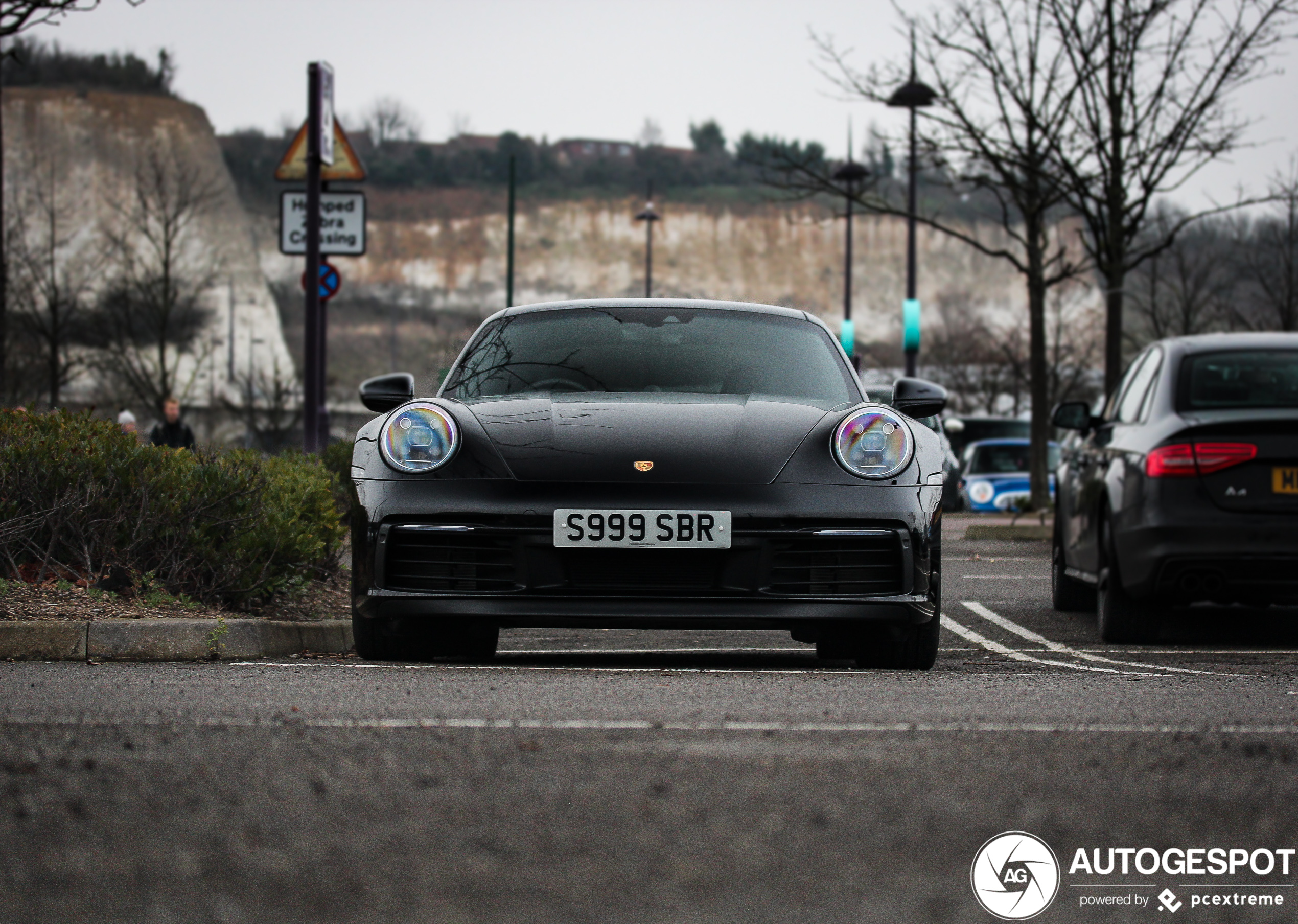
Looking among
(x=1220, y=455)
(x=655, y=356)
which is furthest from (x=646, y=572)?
(x=1220, y=455)

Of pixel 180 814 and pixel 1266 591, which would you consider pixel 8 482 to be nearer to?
pixel 180 814

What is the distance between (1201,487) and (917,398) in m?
1.51

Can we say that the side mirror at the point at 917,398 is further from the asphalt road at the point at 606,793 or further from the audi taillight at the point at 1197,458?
the asphalt road at the point at 606,793


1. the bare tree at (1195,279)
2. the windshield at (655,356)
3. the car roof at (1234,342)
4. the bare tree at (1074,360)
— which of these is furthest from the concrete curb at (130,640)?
the bare tree at (1074,360)

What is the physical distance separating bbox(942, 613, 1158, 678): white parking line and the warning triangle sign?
8960mm

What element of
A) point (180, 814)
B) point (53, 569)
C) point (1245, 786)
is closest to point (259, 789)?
point (180, 814)

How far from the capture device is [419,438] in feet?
20.8

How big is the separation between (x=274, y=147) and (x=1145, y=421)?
154 meters

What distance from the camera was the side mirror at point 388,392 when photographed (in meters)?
7.06

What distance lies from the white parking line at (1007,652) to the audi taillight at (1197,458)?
105 centimetres

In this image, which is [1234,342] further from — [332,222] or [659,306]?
[332,222]

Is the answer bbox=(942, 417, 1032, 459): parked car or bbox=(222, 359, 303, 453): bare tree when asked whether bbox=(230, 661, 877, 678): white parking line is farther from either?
bbox=(942, 417, 1032, 459): parked car

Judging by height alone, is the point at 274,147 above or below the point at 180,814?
above

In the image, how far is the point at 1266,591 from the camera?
7.76m
